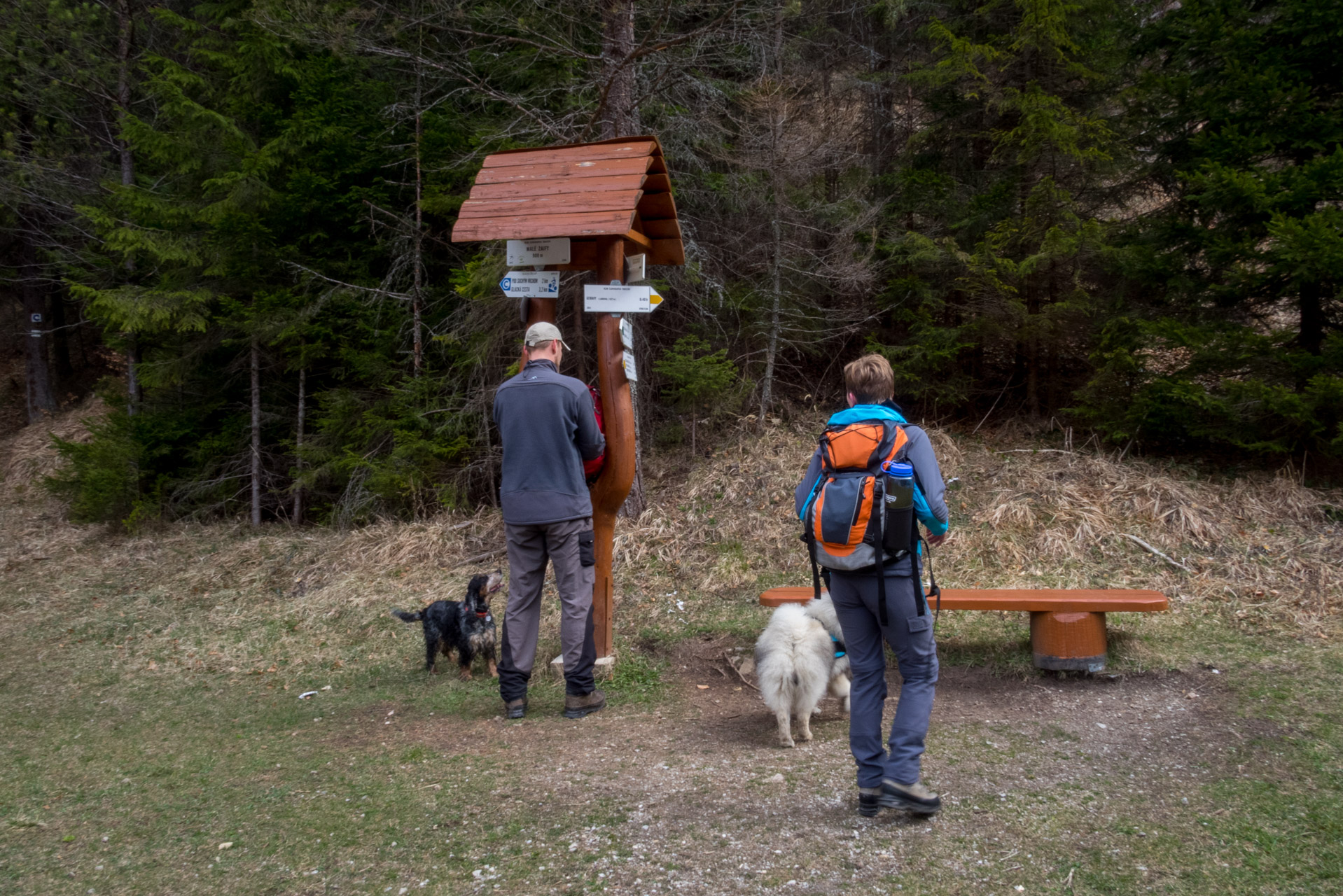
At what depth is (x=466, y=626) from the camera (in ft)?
20.6

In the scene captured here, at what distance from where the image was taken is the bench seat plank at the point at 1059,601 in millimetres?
5477

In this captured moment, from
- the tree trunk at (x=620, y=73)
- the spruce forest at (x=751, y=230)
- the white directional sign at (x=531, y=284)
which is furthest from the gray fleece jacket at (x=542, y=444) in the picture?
the spruce forest at (x=751, y=230)

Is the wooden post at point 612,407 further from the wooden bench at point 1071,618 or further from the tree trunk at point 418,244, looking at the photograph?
the tree trunk at point 418,244

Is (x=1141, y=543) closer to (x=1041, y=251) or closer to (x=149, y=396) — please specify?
(x=1041, y=251)

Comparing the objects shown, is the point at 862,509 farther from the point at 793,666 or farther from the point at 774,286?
the point at 774,286

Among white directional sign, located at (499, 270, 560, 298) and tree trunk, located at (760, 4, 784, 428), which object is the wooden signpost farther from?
tree trunk, located at (760, 4, 784, 428)

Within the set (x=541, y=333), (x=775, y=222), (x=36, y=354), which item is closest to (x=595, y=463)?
(x=541, y=333)

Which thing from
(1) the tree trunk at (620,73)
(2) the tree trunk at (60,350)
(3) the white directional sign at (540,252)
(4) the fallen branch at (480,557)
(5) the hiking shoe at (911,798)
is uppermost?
(1) the tree trunk at (620,73)

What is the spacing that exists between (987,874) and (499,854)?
188 centimetres

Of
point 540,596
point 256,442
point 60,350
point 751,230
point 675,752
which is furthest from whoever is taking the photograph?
point 60,350

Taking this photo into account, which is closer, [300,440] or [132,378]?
[300,440]

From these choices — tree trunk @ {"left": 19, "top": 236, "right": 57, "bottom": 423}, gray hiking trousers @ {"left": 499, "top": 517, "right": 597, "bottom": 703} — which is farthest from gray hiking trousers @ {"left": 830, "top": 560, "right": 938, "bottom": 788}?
tree trunk @ {"left": 19, "top": 236, "right": 57, "bottom": 423}

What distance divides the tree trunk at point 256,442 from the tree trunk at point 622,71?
6620 millimetres

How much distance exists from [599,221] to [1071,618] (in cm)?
394
